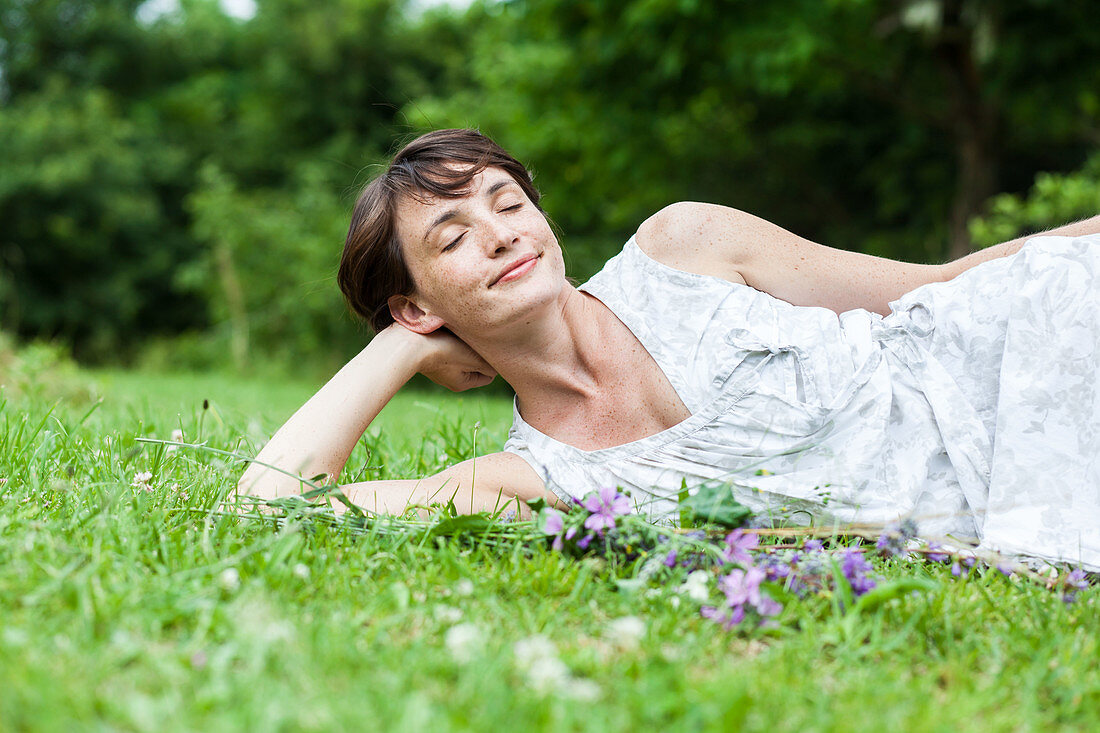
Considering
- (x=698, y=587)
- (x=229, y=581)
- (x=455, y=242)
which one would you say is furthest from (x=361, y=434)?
(x=698, y=587)

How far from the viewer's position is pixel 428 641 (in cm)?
149

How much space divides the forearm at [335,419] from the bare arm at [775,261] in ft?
2.77

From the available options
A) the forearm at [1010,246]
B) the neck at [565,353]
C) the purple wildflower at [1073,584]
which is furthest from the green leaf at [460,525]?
the forearm at [1010,246]

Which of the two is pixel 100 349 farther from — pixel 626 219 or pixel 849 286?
pixel 849 286

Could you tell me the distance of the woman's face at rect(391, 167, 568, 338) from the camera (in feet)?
8.11

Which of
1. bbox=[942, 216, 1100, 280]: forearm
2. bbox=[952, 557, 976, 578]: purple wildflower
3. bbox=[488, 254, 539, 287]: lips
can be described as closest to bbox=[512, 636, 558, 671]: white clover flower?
bbox=[952, 557, 976, 578]: purple wildflower

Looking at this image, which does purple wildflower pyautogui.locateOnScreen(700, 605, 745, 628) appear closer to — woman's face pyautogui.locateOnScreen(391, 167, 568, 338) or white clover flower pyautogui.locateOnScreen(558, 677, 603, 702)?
white clover flower pyautogui.locateOnScreen(558, 677, 603, 702)

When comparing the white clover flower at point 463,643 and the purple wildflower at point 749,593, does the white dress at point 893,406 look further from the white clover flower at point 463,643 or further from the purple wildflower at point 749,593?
the white clover flower at point 463,643

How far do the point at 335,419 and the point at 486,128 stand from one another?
39.0 feet

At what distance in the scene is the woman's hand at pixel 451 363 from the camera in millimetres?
2781

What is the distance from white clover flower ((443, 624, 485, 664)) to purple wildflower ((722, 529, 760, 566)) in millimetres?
601

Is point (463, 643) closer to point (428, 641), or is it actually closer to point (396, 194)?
point (428, 641)

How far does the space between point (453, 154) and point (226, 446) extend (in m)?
1.23

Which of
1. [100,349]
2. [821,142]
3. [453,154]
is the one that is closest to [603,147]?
[821,142]
